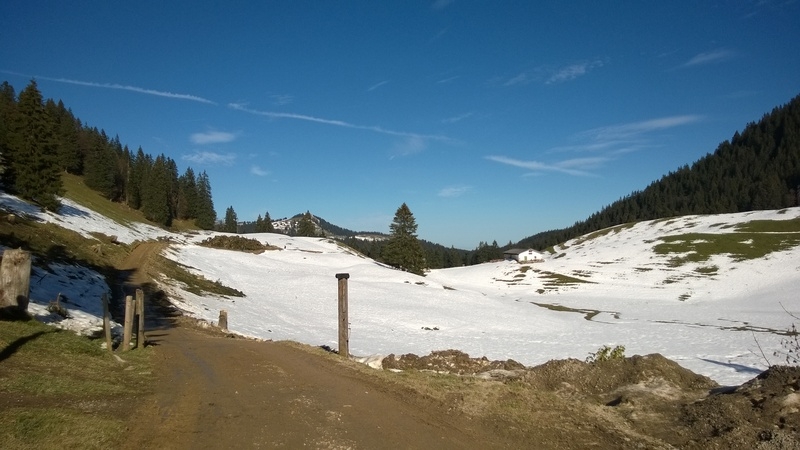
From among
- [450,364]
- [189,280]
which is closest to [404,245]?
[189,280]

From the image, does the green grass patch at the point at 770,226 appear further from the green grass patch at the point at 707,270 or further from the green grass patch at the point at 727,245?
the green grass patch at the point at 707,270

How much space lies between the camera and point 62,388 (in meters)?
8.88

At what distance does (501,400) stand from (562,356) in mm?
18180

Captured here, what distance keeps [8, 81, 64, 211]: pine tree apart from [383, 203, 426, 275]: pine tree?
160 ft

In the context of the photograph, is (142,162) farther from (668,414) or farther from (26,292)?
(668,414)

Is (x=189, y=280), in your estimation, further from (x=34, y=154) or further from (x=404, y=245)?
(x=404, y=245)

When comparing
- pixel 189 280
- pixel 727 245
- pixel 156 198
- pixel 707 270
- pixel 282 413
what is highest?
pixel 156 198

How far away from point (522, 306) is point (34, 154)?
5500cm

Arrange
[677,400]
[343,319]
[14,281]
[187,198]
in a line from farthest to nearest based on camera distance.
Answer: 1. [187,198]
2. [343,319]
3. [14,281]
4. [677,400]

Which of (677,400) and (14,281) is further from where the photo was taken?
(14,281)

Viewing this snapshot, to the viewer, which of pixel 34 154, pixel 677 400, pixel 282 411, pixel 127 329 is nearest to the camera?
pixel 282 411

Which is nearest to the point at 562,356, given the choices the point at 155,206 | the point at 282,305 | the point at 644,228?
the point at 282,305

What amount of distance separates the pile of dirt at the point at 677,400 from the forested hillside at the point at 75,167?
4547 centimetres

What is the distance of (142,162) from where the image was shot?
107875mm
